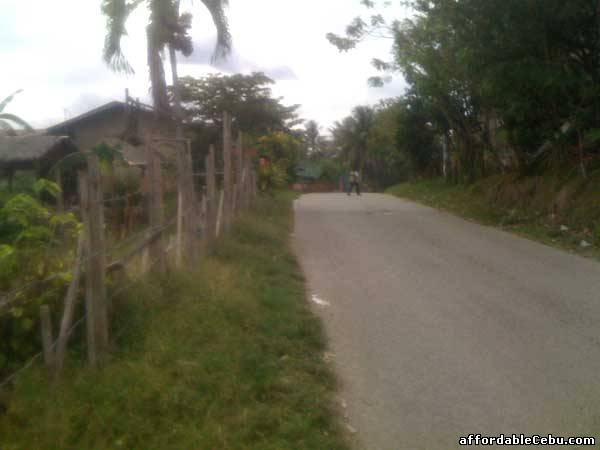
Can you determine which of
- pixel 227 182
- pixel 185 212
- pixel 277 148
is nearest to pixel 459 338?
pixel 185 212

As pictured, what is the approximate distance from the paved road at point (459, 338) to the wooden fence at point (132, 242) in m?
1.81

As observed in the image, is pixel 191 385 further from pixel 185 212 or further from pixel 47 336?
pixel 185 212

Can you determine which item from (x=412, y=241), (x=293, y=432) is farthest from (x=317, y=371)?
(x=412, y=241)

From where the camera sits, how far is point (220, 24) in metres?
18.7

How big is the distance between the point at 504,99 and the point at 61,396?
14.2 meters

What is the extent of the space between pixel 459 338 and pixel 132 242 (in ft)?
11.5

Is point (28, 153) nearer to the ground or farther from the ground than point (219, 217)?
farther from the ground

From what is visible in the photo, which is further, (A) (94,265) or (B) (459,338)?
(B) (459,338)

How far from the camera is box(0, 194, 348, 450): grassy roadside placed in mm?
4492

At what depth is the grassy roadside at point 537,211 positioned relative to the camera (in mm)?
13567

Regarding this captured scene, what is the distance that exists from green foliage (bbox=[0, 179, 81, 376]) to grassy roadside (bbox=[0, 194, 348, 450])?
391 mm

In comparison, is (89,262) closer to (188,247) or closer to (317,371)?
(317,371)

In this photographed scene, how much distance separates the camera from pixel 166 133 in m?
19.5

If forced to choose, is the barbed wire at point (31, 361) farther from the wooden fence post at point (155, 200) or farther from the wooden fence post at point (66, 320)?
the wooden fence post at point (155, 200)
